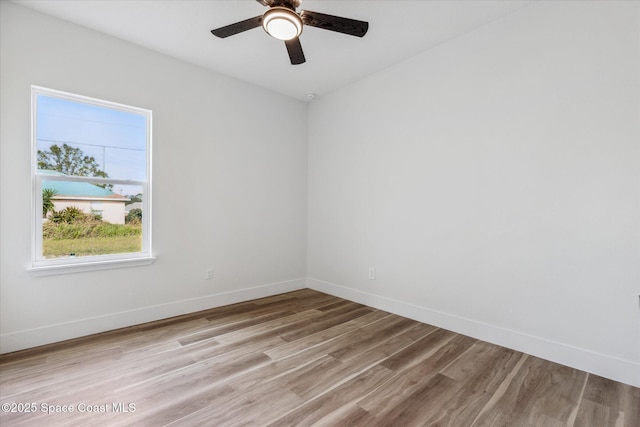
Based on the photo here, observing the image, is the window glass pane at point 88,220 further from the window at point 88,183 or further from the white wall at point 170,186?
Answer: the white wall at point 170,186

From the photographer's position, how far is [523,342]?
7.90 ft

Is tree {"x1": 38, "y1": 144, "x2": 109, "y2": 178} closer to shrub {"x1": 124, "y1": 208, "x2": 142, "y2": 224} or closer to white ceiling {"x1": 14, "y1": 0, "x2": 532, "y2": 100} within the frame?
shrub {"x1": 124, "y1": 208, "x2": 142, "y2": 224}

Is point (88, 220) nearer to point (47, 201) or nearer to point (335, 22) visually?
point (47, 201)

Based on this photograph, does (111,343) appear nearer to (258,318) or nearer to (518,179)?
(258,318)

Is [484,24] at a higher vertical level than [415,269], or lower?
higher

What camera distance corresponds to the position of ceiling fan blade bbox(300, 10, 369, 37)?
1.99 meters

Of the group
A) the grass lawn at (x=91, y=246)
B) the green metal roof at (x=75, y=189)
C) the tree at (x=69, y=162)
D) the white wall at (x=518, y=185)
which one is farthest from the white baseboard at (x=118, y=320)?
the white wall at (x=518, y=185)

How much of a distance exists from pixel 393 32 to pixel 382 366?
2845 millimetres

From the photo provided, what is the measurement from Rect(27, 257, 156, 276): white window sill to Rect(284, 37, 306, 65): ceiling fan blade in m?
2.38

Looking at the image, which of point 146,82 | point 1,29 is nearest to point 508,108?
point 146,82

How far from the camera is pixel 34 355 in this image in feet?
7.52

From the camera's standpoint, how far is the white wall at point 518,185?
2027 mm

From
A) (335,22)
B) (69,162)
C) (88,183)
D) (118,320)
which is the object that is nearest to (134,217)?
(88,183)

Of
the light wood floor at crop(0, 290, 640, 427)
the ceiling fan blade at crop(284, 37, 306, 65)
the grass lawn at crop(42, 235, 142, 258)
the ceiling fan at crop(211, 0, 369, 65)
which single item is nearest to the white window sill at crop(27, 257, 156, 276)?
the grass lawn at crop(42, 235, 142, 258)
